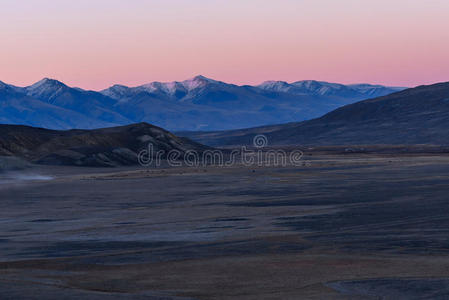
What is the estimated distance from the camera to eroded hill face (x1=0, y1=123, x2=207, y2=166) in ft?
255

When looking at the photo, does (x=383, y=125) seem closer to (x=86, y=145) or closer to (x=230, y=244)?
(x=86, y=145)

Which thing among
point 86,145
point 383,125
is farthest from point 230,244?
point 383,125

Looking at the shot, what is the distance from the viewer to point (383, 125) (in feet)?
577

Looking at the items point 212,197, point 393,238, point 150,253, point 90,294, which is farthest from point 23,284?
point 212,197

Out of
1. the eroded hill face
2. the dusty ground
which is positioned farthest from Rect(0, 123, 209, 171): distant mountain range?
the dusty ground

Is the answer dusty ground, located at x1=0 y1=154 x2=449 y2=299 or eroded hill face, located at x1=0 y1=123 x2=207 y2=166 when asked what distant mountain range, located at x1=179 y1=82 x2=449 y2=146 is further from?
dusty ground, located at x1=0 y1=154 x2=449 y2=299

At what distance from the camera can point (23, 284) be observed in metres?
14.8

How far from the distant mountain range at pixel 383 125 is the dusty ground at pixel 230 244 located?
117343mm

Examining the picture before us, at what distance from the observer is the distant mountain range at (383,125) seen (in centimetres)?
15925

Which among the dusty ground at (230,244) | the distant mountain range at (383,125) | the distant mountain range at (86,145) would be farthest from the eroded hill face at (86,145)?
the distant mountain range at (383,125)

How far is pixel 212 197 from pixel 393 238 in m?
17.5

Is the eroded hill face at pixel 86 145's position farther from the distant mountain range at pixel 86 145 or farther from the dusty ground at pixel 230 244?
the dusty ground at pixel 230 244

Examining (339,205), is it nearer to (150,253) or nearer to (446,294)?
(150,253)

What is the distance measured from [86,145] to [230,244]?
6830 cm
